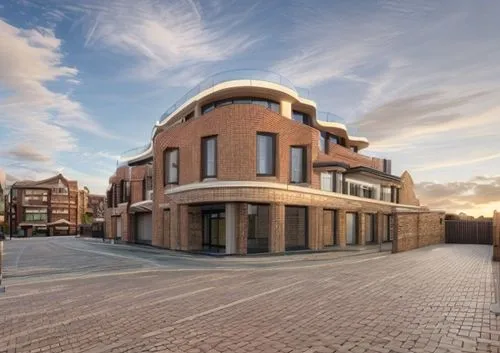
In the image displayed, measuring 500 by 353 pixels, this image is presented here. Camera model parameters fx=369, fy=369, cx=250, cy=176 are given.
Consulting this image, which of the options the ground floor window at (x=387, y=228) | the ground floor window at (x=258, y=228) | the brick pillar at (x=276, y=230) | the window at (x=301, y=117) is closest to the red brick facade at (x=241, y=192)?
the brick pillar at (x=276, y=230)

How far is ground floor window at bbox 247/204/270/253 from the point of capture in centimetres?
2252

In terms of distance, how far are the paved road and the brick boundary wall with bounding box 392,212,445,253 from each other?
857cm

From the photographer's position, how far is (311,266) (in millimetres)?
16062

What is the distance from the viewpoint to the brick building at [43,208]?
7706 centimetres

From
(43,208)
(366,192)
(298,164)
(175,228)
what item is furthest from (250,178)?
(43,208)

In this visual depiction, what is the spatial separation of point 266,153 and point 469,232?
20.9 meters

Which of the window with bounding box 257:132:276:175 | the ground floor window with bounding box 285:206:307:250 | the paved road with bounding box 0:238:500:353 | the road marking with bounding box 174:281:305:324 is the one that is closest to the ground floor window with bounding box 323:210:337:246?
the ground floor window with bounding box 285:206:307:250

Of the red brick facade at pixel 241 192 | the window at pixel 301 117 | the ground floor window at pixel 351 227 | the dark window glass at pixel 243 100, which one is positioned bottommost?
the ground floor window at pixel 351 227

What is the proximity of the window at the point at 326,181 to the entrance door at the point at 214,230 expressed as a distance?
8.53 metres

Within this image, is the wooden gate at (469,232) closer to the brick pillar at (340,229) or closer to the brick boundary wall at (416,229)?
the brick boundary wall at (416,229)

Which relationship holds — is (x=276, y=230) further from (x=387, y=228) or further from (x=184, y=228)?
(x=387, y=228)

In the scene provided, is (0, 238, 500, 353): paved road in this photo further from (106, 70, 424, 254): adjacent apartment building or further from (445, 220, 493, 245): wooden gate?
(445, 220, 493, 245): wooden gate

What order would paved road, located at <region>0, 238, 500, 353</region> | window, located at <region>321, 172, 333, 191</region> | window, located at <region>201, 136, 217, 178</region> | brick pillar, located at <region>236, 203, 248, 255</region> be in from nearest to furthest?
paved road, located at <region>0, 238, 500, 353</region> < brick pillar, located at <region>236, 203, 248, 255</region> < window, located at <region>201, 136, 217, 178</region> < window, located at <region>321, 172, 333, 191</region>

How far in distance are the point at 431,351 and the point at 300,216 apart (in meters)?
19.4
